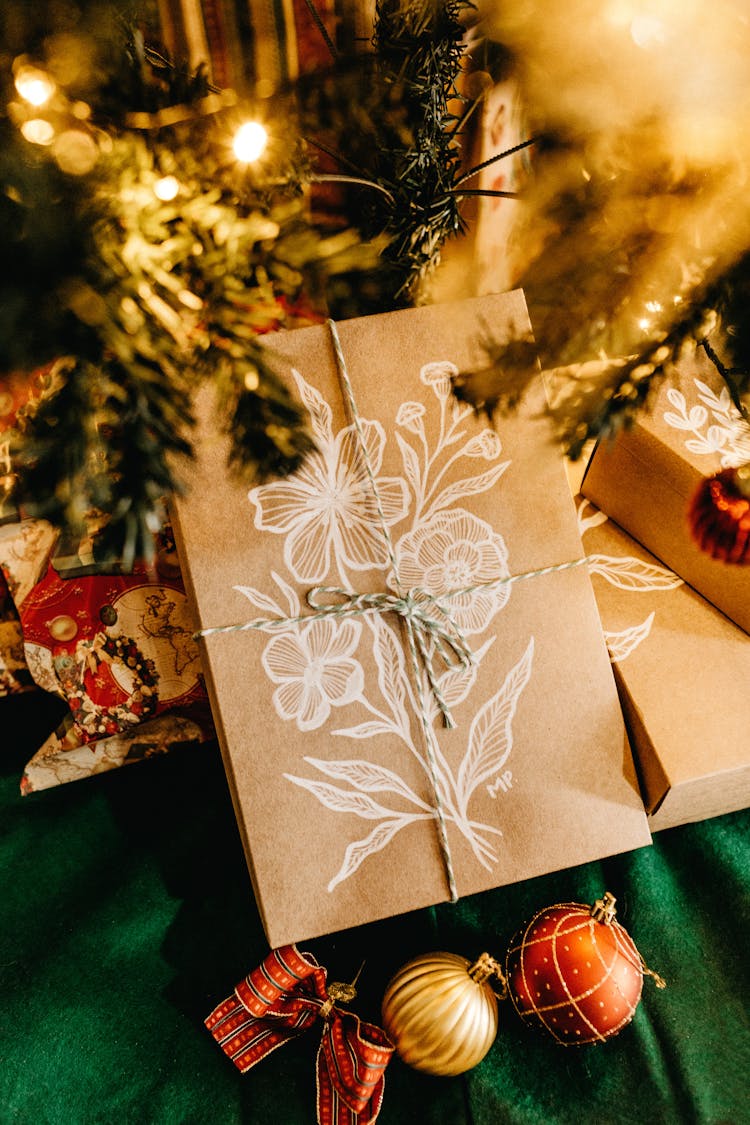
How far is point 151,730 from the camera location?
830 millimetres

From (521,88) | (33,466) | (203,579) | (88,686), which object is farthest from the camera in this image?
(88,686)

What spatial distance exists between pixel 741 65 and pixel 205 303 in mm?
346

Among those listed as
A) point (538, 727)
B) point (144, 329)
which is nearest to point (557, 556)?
point (538, 727)

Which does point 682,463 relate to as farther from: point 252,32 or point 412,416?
point 252,32

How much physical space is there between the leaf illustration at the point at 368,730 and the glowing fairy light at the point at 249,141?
47cm

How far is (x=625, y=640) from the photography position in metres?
0.73

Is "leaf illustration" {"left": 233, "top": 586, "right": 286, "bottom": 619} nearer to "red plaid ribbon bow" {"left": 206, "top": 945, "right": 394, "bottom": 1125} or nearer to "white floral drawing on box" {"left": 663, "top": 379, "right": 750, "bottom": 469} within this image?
"red plaid ribbon bow" {"left": 206, "top": 945, "right": 394, "bottom": 1125}

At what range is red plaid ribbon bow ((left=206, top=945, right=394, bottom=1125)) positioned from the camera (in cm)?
62

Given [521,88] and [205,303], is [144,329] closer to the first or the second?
[205,303]

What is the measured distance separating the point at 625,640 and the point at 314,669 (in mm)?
334

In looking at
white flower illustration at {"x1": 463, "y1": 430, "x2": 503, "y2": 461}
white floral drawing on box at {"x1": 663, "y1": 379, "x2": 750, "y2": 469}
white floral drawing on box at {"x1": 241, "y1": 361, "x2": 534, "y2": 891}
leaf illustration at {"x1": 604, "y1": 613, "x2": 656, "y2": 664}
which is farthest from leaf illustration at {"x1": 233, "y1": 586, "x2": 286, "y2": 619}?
white floral drawing on box at {"x1": 663, "y1": 379, "x2": 750, "y2": 469}

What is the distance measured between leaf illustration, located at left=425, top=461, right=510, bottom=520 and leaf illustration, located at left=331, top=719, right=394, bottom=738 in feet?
0.68

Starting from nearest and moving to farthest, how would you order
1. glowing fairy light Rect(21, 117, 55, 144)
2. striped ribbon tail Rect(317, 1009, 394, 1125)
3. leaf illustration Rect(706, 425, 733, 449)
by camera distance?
glowing fairy light Rect(21, 117, 55, 144) → striped ribbon tail Rect(317, 1009, 394, 1125) → leaf illustration Rect(706, 425, 733, 449)

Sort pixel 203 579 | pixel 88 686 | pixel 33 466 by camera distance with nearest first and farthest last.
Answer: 1. pixel 33 466
2. pixel 203 579
3. pixel 88 686
